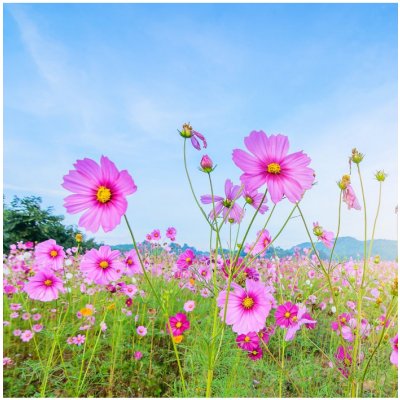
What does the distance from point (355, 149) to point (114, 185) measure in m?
0.65

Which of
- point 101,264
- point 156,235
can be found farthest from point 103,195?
point 156,235

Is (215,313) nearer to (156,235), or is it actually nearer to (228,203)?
(228,203)

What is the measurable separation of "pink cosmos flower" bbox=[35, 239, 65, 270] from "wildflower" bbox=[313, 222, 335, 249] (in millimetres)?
938

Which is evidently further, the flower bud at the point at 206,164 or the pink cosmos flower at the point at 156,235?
the pink cosmos flower at the point at 156,235

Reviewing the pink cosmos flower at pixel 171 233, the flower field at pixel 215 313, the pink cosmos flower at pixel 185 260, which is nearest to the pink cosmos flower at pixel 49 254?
the flower field at pixel 215 313

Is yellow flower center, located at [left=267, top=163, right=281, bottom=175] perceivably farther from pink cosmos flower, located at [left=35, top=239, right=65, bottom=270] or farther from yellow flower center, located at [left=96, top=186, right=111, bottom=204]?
pink cosmos flower, located at [left=35, top=239, right=65, bottom=270]

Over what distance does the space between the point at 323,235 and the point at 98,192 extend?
71cm

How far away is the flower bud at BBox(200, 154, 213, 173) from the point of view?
924mm

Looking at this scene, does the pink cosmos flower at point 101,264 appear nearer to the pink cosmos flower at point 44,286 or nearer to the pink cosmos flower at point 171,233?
the pink cosmos flower at point 44,286

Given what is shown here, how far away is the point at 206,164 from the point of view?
93 cm

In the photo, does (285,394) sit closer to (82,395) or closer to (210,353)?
(82,395)

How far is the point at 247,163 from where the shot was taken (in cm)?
79

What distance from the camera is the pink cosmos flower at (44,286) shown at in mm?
1487

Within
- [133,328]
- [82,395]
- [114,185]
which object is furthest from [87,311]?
[114,185]
